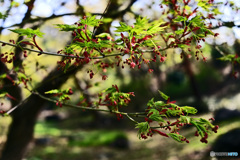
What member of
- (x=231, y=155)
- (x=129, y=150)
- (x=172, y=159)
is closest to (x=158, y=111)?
(x=231, y=155)

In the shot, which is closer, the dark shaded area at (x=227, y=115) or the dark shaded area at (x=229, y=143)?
the dark shaded area at (x=229, y=143)

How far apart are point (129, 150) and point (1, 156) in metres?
6.33

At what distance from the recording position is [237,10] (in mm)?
2902

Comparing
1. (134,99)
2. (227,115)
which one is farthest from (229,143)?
(134,99)

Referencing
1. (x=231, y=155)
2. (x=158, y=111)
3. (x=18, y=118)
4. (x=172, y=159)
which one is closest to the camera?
(x=158, y=111)

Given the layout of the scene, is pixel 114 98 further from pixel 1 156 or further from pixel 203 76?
pixel 203 76

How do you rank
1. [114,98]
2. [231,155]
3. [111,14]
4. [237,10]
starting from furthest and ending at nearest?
[231,155], [111,14], [237,10], [114,98]

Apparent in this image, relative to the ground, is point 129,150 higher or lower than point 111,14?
lower

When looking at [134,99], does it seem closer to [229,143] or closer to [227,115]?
[227,115]

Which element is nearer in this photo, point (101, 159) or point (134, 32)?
point (134, 32)

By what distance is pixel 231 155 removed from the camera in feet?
19.8

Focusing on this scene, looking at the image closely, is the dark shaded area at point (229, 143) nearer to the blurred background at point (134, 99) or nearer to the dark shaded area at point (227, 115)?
the blurred background at point (134, 99)

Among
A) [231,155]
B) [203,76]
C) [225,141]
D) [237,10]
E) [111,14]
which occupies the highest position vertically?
[203,76]

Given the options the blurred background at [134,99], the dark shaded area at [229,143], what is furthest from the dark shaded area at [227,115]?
the dark shaded area at [229,143]
